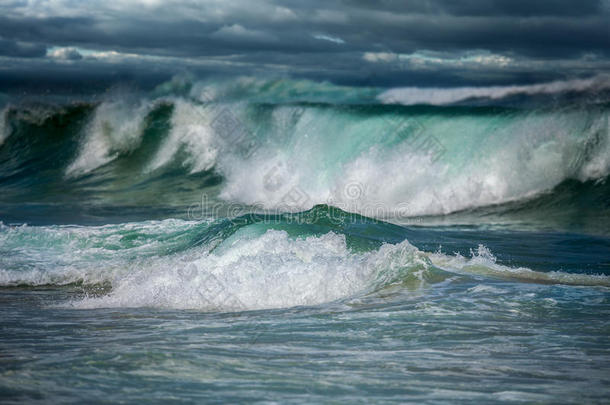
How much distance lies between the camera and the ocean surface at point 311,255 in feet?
16.0

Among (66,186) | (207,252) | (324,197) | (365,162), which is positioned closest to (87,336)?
(207,252)

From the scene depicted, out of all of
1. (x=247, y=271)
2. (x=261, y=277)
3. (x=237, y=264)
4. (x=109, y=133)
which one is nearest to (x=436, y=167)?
(x=237, y=264)

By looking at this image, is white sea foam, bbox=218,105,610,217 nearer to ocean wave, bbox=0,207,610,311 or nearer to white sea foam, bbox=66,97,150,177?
white sea foam, bbox=66,97,150,177

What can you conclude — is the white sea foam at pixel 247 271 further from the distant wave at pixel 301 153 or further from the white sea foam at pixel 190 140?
the white sea foam at pixel 190 140

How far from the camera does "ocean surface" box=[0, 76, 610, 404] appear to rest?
487cm

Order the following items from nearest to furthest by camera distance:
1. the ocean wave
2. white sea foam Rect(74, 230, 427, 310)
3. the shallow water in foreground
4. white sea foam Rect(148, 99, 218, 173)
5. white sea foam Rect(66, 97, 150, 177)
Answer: the shallow water in foreground
white sea foam Rect(74, 230, 427, 310)
the ocean wave
white sea foam Rect(148, 99, 218, 173)
white sea foam Rect(66, 97, 150, 177)

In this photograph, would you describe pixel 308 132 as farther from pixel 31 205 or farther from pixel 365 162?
pixel 31 205

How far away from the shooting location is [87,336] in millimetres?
5984

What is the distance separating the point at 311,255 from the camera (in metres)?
8.87

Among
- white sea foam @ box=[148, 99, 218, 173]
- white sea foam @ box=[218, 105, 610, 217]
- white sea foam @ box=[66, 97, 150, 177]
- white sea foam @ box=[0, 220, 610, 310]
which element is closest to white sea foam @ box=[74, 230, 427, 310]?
white sea foam @ box=[0, 220, 610, 310]

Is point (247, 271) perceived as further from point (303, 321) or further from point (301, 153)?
point (301, 153)

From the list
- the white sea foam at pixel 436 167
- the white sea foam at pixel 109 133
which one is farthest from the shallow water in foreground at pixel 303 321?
the white sea foam at pixel 109 133

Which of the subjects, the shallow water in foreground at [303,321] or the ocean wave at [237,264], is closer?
the shallow water in foreground at [303,321]

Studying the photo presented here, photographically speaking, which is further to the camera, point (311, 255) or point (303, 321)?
point (311, 255)
